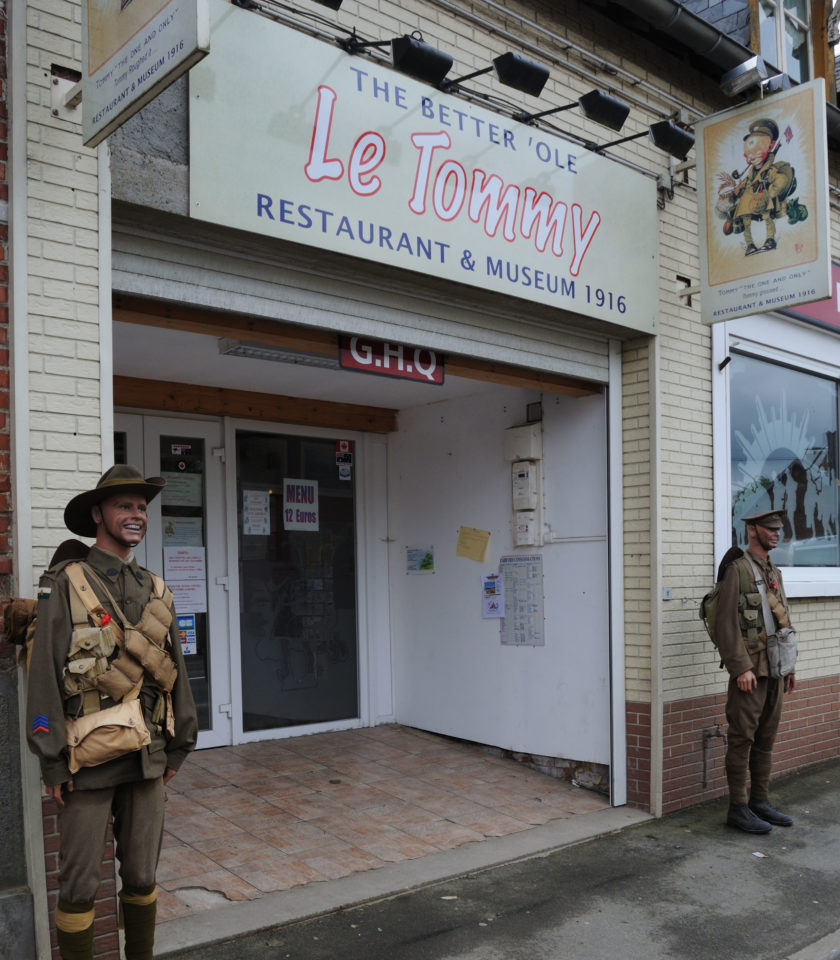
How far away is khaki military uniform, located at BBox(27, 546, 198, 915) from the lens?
3166mm

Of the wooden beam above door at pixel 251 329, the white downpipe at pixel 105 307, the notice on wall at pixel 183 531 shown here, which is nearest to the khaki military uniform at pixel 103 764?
the white downpipe at pixel 105 307

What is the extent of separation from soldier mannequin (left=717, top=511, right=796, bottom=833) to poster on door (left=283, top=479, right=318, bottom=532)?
3.23m

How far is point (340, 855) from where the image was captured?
5.25 meters

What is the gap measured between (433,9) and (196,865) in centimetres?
485

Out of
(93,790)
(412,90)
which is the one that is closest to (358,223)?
(412,90)

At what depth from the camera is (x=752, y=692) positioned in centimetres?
597

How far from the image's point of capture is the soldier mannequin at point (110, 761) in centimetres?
319

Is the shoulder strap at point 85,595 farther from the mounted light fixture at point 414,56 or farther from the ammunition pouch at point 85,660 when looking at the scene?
the mounted light fixture at point 414,56

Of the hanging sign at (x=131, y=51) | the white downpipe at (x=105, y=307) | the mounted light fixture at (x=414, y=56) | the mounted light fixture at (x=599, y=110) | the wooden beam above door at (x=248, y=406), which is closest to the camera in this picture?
the hanging sign at (x=131, y=51)

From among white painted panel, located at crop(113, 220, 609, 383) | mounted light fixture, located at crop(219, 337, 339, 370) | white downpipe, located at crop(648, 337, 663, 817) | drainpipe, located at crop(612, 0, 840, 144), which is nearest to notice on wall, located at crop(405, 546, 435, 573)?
white downpipe, located at crop(648, 337, 663, 817)

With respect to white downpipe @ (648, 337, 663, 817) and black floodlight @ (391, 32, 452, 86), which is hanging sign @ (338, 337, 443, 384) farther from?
white downpipe @ (648, 337, 663, 817)

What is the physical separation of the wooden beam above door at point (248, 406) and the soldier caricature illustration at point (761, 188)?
10.6ft

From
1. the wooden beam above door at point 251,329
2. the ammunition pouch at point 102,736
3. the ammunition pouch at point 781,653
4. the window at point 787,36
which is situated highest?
the window at point 787,36

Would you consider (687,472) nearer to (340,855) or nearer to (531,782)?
(531,782)
